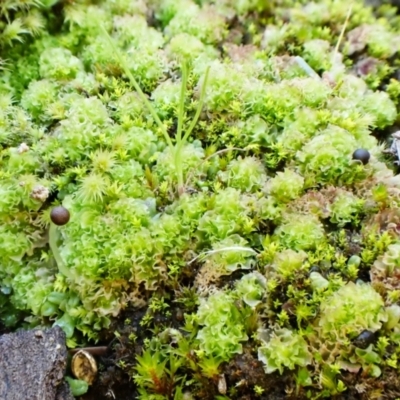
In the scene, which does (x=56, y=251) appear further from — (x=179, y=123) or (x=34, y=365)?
(x=179, y=123)

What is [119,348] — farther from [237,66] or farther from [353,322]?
[237,66]

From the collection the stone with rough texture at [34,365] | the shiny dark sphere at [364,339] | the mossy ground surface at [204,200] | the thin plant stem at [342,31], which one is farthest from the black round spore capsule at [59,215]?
the thin plant stem at [342,31]

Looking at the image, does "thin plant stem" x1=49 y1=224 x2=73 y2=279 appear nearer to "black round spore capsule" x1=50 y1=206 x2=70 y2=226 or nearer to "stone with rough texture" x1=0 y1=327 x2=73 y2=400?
"black round spore capsule" x1=50 y1=206 x2=70 y2=226

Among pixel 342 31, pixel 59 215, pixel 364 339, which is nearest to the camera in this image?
pixel 364 339

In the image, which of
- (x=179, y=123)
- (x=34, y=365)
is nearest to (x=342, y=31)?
(x=179, y=123)

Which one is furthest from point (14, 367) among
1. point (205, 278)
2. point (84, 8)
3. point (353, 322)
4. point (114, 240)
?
point (84, 8)

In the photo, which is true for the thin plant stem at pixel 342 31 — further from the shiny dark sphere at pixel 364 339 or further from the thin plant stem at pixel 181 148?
the shiny dark sphere at pixel 364 339

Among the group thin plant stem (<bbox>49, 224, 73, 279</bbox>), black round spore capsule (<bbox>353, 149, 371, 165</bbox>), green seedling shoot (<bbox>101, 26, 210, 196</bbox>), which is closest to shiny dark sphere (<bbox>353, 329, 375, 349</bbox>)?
black round spore capsule (<bbox>353, 149, 371, 165</bbox>)
